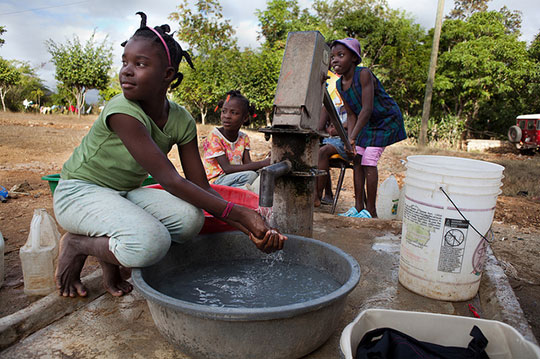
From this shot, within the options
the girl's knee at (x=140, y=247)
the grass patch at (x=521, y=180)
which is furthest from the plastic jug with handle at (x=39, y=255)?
the grass patch at (x=521, y=180)

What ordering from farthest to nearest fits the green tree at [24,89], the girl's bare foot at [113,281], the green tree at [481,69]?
1. the green tree at [24,89]
2. the green tree at [481,69]
3. the girl's bare foot at [113,281]

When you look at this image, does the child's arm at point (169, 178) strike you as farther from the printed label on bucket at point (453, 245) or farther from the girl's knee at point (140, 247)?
the printed label on bucket at point (453, 245)

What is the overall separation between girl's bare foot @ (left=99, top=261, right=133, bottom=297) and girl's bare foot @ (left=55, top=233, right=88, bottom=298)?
0.10 metres

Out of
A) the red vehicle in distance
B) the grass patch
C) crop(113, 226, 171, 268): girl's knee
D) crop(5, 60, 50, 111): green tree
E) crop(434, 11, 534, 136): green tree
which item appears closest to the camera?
crop(113, 226, 171, 268): girl's knee

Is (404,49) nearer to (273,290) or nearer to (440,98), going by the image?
(440,98)

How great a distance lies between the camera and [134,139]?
1480mm

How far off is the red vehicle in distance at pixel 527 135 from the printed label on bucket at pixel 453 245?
47.7 ft

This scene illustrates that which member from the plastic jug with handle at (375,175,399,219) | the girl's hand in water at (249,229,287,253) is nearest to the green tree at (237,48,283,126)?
the plastic jug with handle at (375,175,399,219)

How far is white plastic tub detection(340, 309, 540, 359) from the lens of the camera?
1.22 meters

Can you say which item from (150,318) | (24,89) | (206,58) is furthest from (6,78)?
(150,318)

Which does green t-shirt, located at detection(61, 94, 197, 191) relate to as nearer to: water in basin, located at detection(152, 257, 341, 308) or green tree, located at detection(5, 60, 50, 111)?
water in basin, located at detection(152, 257, 341, 308)

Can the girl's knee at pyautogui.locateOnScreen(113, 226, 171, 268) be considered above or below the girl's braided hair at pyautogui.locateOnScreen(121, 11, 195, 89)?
below

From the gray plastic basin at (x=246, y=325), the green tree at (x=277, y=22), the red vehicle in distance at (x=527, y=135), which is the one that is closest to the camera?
the gray plastic basin at (x=246, y=325)

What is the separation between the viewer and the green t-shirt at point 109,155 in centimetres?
160
